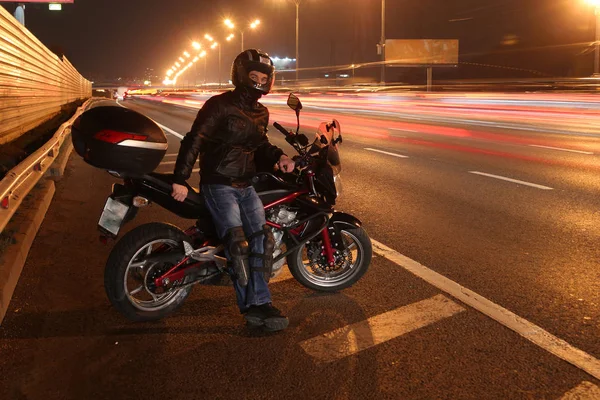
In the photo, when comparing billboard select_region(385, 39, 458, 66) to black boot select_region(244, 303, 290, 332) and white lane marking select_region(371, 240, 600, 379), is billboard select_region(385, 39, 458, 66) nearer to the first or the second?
white lane marking select_region(371, 240, 600, 379)

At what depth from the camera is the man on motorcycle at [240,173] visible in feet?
12.5

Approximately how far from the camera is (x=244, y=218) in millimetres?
4004

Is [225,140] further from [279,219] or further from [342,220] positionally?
[342,220]

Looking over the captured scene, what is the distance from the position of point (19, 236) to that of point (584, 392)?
16.0 ft

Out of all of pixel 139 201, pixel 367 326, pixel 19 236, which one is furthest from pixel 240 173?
pixel 19 236

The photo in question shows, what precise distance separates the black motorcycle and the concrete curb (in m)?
0.98

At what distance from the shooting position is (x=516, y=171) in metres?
10.7

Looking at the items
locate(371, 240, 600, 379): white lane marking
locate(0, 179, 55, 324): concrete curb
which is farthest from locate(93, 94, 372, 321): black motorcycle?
locate(0, 179, 55, 324): concrete curb

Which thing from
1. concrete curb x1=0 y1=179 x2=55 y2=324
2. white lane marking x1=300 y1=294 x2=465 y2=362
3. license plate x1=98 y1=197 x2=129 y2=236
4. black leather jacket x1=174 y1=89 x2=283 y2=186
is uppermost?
black leather jacket x1=174 y1=89 x2=283 y2=186

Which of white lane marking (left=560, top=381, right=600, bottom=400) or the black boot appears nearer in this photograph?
white lane marking (left=560, top=381, right=600, bottom=400)

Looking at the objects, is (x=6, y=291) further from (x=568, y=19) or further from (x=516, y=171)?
(x=568, y=19)

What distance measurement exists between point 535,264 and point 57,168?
26.2 feet

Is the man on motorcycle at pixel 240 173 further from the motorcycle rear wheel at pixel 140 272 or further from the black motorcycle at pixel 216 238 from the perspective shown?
the motorcycle rear wheel at pixel 140 272

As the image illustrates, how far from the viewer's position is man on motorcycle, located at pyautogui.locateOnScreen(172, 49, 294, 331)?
3801 millimetres
